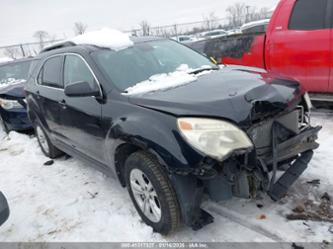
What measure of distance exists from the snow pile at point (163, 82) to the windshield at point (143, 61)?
3.1 inches

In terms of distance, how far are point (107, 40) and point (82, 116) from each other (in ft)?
3.07

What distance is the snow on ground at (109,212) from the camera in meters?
2.72

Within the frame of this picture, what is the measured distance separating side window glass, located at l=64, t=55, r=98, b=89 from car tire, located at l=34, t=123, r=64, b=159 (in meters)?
1.40

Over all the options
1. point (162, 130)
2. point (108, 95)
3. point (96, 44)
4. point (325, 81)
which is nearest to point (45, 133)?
point (96, 44)

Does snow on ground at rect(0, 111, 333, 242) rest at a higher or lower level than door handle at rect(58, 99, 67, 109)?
lower

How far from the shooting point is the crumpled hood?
7.81 ft

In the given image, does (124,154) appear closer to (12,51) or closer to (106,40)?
(106,40)

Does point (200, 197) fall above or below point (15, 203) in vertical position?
above

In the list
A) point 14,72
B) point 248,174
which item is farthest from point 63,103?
point 14,72

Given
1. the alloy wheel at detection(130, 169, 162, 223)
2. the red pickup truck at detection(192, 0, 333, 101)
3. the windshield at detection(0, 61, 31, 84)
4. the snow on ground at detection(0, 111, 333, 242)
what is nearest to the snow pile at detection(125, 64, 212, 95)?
the alloy wheel at detection(130, 169, 162, 223)

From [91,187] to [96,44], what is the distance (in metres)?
1.75

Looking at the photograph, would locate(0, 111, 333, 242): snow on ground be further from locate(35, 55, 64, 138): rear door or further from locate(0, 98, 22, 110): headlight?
locate(0, 98, 22, 110): headlight

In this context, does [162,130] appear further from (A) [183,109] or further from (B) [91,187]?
(B) [91,187]

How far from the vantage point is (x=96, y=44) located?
3.57 metres
